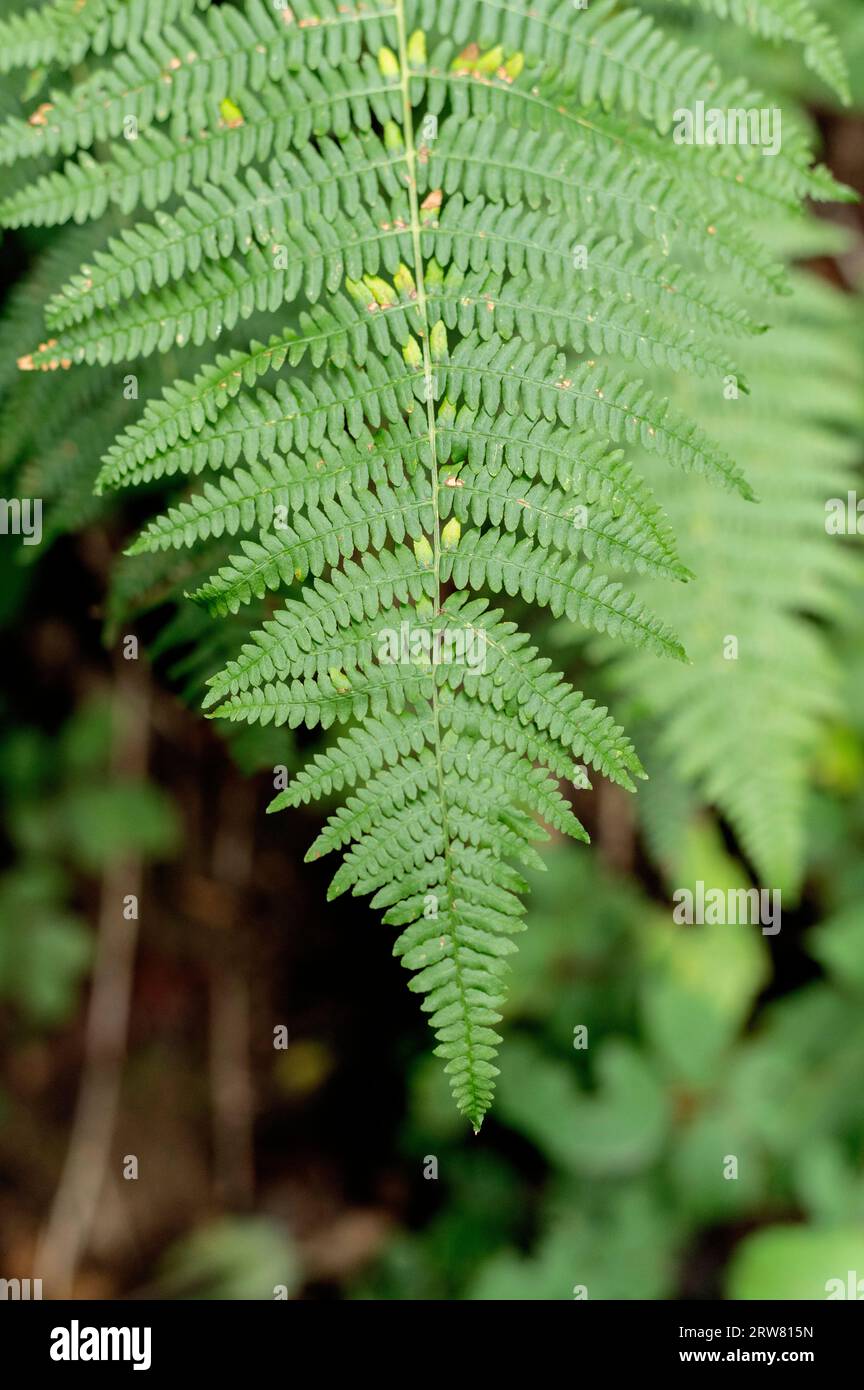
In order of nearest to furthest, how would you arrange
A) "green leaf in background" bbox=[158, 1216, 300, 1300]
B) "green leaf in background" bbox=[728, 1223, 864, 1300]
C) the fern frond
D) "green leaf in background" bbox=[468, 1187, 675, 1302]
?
1. the fern frond
2. "green leaf in background" bbox=[728, 1223, 864, 1300]
3. "green leaf in background" bbox=[468, 1187, 675, 1302]
4. "green leaf in background" bbox=[158, 1216, 300, 1300]

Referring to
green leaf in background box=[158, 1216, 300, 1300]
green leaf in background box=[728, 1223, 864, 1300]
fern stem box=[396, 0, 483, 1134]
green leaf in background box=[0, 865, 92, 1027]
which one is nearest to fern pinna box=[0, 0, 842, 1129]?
fern stem box=[396, 0, 483, 1134]

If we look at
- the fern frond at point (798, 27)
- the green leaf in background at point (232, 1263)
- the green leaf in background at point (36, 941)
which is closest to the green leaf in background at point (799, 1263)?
the green leaf in background at point (232, 1263)

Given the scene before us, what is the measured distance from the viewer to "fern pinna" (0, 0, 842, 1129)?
157cm

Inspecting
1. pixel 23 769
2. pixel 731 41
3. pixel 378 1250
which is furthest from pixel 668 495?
pixel 378 1250

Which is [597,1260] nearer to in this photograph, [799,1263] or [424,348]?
[799,1263]

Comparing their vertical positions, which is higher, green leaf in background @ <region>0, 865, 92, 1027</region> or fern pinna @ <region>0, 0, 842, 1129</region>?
fern pinna @ <region>0, 0, 842, 1129</region>

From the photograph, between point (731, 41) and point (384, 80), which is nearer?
point (384, 80)

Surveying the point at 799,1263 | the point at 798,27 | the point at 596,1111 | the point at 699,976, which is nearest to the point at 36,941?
the point at 596,1111

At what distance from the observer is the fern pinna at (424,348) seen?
1.57m

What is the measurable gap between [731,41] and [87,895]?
11.9ft

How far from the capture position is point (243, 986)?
429 centimetres

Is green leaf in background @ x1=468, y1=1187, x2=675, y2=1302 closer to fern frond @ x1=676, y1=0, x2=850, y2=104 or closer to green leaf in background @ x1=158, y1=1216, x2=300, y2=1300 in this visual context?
green leaf in background @ x1=158, y1=1216, x2=300, y2=1300

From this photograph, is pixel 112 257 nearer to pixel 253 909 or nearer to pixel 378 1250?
pixel 253 909

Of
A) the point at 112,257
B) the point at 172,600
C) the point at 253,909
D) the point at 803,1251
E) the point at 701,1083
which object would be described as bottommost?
the point at 803,1251
